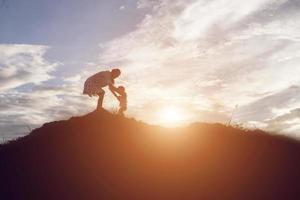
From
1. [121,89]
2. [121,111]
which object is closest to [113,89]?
[121,89]

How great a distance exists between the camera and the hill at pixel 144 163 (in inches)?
760

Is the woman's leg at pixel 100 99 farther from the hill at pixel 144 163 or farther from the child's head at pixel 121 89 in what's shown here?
the child's head at pixel 121 89

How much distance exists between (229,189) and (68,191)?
658cm

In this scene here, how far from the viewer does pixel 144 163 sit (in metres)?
20.6

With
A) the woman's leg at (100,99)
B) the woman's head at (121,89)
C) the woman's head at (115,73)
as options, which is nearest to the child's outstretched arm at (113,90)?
the woman's head at (121,89)

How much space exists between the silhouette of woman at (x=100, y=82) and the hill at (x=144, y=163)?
1.31 meters

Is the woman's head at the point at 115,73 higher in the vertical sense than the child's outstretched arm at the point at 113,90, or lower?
higher

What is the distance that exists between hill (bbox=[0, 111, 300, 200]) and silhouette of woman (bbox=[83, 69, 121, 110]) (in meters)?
1.31

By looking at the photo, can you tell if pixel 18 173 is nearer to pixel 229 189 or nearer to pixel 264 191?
pixel 229 189

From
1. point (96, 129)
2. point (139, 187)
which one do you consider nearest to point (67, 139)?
point (96, 129)

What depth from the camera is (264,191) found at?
62.8 feet

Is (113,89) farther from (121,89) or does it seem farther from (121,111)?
(121,111)

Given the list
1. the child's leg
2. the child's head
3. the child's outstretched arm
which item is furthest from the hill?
the child's head

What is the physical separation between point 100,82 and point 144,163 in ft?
14.6
